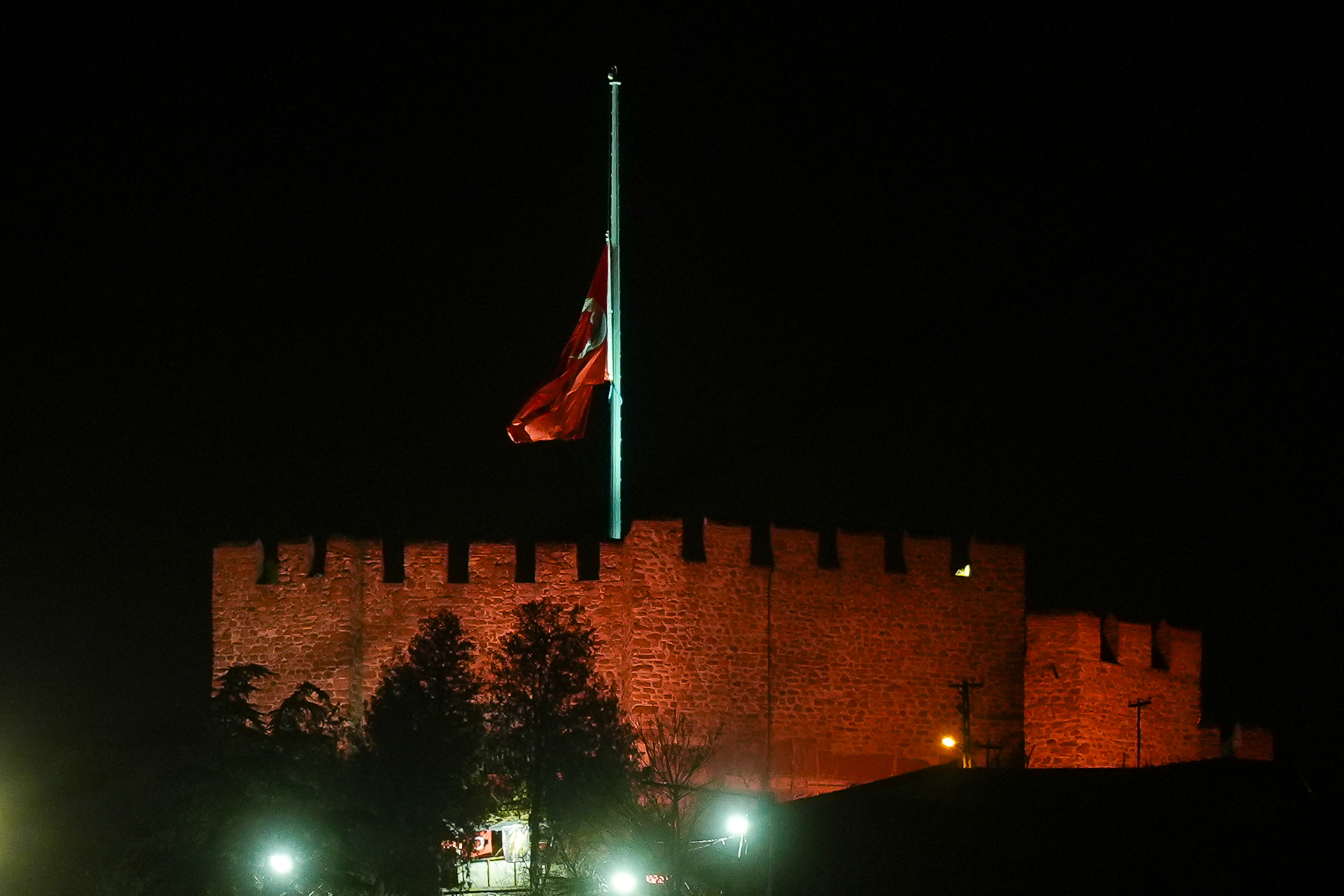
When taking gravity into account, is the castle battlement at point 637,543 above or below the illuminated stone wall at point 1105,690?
above

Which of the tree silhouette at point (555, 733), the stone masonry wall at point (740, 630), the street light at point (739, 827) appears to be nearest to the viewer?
the tree silhouette at point (555, 733)

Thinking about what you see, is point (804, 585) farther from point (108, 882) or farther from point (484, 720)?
point (108, 882)

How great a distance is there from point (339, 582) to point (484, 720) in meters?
2.91

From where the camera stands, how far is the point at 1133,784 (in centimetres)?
2288

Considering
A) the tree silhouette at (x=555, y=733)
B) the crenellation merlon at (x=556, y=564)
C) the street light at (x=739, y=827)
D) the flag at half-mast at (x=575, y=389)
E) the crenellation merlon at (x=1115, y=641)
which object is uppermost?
the flag at half-mast at (x=575, y=389)

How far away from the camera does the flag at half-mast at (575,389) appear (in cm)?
3238

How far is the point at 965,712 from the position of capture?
31.1 meters

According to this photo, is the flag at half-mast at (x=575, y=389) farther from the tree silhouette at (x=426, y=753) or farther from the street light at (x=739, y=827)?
the street light at (x=739, y=827)

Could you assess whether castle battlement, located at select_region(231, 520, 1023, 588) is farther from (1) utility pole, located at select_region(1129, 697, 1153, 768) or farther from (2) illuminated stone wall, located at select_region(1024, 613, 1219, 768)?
(1) utility pole, located at select_region(1129, 697, 1153, 768)

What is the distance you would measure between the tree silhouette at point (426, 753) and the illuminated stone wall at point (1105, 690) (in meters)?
7.73

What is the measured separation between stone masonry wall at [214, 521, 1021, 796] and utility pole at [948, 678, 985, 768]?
0.43 feet

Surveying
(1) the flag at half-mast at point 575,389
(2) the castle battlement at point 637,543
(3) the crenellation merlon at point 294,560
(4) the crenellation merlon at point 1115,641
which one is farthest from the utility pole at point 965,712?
(3) the crenellation merlon at point 294,560

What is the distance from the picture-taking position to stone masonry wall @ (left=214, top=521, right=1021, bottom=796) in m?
30.9

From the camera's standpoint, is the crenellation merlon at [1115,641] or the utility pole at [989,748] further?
the crenellation merlon at [1115,641]
